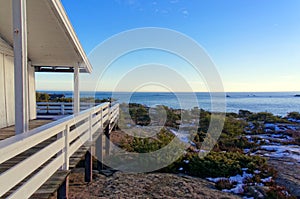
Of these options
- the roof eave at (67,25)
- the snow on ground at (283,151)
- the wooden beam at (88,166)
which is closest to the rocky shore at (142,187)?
the wooden beam at (88,166)

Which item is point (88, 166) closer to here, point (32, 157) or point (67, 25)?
point (67, 25)

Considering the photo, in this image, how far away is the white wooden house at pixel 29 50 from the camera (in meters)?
3.23

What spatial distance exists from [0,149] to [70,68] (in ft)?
26.7

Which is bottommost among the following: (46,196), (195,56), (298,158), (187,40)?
(298,158)

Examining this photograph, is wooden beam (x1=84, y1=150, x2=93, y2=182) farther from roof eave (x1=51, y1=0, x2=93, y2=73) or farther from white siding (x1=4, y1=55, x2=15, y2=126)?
roof eave (x1=51, y1=0, x2=93, y2=73)

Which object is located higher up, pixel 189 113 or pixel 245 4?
pixel 245 4

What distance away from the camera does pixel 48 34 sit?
20.1 feet

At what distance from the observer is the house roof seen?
485cm

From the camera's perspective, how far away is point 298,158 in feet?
30.5

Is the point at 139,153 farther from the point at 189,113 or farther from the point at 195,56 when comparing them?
the point at 189,113

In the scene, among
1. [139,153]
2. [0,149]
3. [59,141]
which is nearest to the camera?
[0,149]

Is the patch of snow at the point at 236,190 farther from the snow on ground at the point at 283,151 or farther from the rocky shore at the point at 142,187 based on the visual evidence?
the snow on ground at the point at 283,151

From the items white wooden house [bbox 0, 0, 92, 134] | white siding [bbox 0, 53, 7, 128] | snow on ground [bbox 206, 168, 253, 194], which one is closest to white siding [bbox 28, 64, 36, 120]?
white wooden house [bbox 0, 0, 92, 134]

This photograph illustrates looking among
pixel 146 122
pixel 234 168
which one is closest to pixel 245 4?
pixel 234 168
